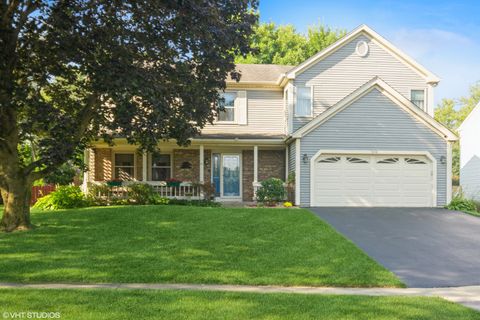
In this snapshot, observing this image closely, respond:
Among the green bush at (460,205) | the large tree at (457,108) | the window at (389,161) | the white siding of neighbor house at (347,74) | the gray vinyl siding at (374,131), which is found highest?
the large tree at (457,108)

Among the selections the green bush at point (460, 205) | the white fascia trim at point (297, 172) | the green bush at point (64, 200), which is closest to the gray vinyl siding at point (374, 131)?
the white fascia trim at point (297, 172)

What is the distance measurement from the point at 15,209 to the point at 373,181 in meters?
13.3

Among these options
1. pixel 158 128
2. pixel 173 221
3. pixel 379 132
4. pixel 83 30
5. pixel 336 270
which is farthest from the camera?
pixel 379 132

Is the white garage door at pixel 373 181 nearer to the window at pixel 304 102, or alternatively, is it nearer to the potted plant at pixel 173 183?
the window at pixel 304 102

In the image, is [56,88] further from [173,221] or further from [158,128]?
[173,221]

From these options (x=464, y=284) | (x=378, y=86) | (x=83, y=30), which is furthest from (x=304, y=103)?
(x=464, y=284)

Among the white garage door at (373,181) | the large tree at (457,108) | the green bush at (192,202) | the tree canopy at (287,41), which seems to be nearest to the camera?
the white garage door at (373,181)

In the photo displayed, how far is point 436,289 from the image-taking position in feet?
27.1

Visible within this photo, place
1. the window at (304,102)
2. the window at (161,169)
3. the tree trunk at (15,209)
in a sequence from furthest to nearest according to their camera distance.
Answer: the window at (161,169)
the window at (304,102)
the tree trunk at (15,209)

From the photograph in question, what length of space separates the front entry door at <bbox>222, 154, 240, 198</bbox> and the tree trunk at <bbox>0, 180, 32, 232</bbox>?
10.6 metres

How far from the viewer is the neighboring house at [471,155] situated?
24.6 m

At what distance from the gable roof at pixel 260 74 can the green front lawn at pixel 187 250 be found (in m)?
9.08

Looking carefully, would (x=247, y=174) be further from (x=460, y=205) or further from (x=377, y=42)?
(x=460, y=205)

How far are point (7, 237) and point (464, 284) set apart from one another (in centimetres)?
1087
